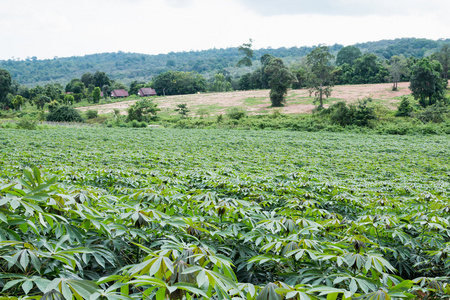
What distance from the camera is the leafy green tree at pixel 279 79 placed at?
45375 mm

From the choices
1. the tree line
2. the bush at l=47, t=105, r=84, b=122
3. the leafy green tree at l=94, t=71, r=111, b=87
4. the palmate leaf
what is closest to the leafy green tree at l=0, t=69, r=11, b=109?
the tree line

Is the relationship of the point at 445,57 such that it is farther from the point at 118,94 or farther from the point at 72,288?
the point at 118,94

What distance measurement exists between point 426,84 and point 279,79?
19.9m

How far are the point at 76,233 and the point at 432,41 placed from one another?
6188 inches

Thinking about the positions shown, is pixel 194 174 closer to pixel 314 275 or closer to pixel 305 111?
pixel 314 275

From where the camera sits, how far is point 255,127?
32938 mm

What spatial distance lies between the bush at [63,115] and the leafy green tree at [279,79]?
1172 inches

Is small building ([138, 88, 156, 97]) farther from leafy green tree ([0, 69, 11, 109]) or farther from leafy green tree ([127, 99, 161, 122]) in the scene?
leafy green tree ([127, 99, 161, 122])

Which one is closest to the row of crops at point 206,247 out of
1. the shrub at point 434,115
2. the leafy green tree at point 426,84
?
the shrub at point 434,115

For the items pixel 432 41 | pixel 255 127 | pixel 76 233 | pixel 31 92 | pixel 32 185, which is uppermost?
pixel 432 41

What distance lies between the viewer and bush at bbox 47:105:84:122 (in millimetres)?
40344

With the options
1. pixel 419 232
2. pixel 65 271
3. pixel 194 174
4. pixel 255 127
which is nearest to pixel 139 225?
pixel 65 271

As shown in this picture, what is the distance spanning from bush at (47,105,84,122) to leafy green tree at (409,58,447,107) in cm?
4714

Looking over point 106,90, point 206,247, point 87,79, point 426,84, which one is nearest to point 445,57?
point 426,84
